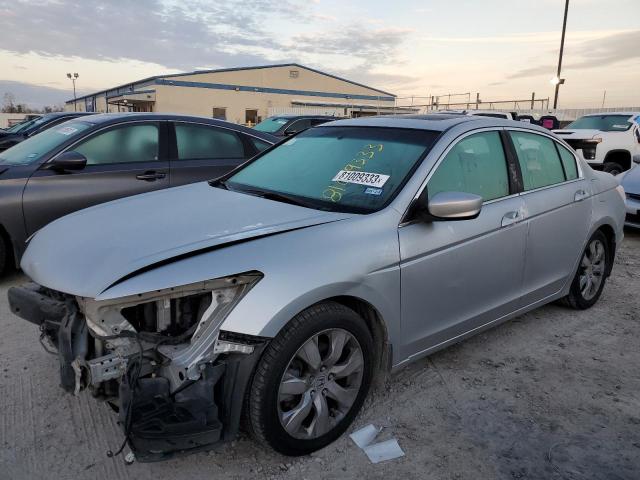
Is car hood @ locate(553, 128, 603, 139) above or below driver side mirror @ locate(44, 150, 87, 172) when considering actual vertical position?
above

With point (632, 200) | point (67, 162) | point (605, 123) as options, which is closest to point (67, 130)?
point (67, 162)

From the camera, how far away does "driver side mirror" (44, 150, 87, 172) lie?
4.92 meters

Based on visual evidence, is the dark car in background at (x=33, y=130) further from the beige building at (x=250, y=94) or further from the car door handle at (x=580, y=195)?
the beige building at (x=250, y=94)

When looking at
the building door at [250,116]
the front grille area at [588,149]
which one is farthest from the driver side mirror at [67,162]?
the building door at [250,116]

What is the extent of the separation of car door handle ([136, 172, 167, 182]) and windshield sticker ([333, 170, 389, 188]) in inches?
111

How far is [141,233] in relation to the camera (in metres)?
2.62

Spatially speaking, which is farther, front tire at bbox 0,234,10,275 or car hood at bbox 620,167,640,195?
car hood at bbox 620,167,640,195

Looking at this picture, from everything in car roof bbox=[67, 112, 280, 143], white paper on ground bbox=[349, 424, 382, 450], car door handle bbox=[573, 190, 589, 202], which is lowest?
white paper on ground bbox=[349, 424, 382, 450]

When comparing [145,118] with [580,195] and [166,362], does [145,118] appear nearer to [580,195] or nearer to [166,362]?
[166,362]

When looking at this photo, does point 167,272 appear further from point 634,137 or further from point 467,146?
point 634,137

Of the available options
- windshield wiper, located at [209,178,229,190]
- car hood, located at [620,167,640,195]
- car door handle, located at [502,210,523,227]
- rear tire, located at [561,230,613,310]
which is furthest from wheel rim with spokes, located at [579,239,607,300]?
car hood, located at [620,167,640,195]

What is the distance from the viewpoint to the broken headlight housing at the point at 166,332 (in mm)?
2252

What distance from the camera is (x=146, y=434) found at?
2.16m

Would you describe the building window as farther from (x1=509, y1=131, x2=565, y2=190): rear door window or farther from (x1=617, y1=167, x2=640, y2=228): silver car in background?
(x1=509, y1=131, x2=565, y2=190): rear door window
